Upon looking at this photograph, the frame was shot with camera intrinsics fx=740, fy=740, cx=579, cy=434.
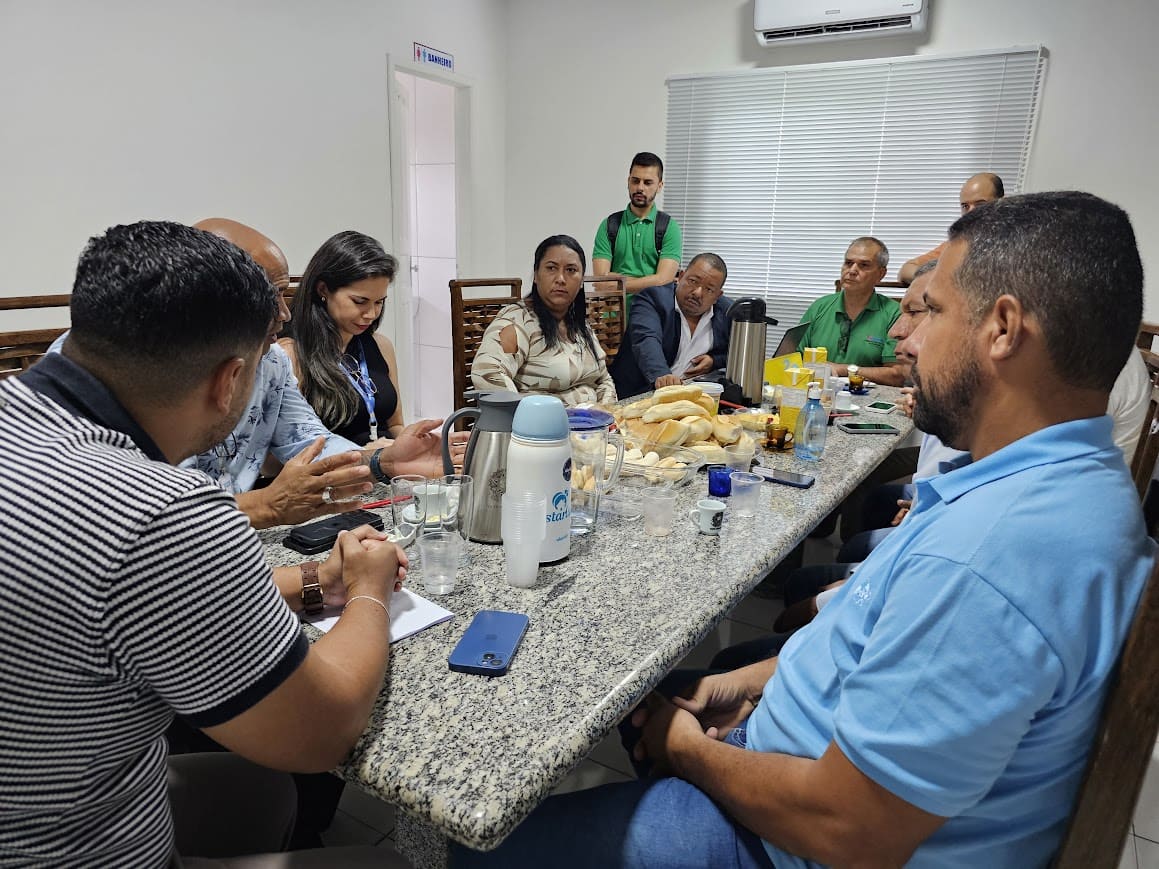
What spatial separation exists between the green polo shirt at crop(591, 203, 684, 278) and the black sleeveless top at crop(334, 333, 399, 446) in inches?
100

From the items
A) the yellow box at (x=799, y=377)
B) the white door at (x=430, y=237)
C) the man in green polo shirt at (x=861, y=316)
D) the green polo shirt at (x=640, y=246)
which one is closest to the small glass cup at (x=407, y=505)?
the yellow box at (x=799, y=377)

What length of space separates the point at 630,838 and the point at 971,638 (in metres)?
0.49

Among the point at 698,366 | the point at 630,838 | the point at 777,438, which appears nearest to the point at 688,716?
Answer: the point at 630,838

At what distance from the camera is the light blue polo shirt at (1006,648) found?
69 cm

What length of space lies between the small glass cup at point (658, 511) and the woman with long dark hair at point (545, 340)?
142cm

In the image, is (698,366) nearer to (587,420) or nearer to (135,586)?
(587,420)

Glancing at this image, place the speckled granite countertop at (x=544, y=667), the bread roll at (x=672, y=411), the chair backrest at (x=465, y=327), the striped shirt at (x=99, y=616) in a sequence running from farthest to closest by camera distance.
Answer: the chair backrest at (x=465, y=327), the bread roll at (x=672, y=411), the speckled granite countertop at (x=544, y=667), the striped shirt at (x=99, y=616)

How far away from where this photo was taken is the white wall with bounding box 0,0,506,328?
9.75 feet

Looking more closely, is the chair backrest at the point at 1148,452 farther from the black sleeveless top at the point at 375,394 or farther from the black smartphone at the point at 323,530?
the black sleeveless top at the point at 375,394

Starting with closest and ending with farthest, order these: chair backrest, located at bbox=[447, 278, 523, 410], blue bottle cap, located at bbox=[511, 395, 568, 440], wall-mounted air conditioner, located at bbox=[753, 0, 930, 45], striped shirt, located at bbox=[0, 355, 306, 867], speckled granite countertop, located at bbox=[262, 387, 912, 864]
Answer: striped shirt, located at bbox=[0, 355, 306, 867]
speckled granite countertop, located at bbox=[262, 387, 912, 864]
blue bottle cap, located at bbox=[511, 395, 568, 440]
chair backrest, located at bbox=[447, 278, 523, 410]
wall-mounted air conditioner, located at bbox=[753, 0, 930, 45]

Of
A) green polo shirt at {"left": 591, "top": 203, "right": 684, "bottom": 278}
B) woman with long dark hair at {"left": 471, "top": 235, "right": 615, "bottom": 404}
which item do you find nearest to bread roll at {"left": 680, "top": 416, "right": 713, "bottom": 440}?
woman with long dark hair at {"left": 471, "top": 235, "right": 615, "bottom": 404}

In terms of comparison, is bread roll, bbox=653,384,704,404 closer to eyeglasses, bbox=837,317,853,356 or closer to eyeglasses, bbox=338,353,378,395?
eyeglasses, bbox=338,353,378,395

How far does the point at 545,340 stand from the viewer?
2.84 metres

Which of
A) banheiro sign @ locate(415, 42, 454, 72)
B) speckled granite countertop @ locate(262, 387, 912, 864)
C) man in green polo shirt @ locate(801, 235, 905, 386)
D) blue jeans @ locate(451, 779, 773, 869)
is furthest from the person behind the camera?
banheiro sign @ locate(415, 42, 454, 72)
